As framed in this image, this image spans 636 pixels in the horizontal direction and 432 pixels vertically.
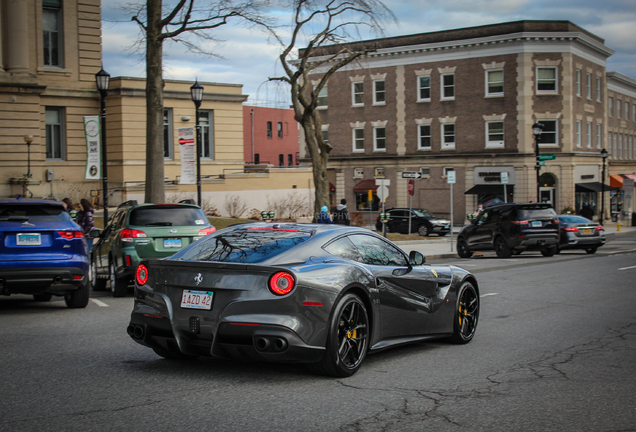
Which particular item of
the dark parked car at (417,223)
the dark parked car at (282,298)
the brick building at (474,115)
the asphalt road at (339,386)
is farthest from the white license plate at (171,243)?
the brick building at (474,115)

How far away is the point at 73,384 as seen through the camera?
598cm

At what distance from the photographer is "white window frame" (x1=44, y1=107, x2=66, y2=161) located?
36.6 m

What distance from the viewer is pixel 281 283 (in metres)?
5.85

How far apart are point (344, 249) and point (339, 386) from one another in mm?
1375

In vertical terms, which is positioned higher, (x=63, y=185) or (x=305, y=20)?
(x=305, y=20)

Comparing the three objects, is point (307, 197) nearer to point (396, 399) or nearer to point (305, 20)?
point (305, 20)

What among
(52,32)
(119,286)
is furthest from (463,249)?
(52,32)

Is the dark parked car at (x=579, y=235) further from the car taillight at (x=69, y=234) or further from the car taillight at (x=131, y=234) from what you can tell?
the car taillight at (x=69, y=234)

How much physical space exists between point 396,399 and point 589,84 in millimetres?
53896

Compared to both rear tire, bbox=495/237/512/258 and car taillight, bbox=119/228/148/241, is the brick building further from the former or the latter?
car taillight, bbox=119/228/148/241

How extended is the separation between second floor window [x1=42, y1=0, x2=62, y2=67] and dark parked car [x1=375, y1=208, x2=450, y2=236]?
18916mm

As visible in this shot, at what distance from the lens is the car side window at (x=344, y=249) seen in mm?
6582

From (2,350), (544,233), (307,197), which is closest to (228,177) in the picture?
(307,197)

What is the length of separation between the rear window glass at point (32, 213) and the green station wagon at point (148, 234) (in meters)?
1.73
